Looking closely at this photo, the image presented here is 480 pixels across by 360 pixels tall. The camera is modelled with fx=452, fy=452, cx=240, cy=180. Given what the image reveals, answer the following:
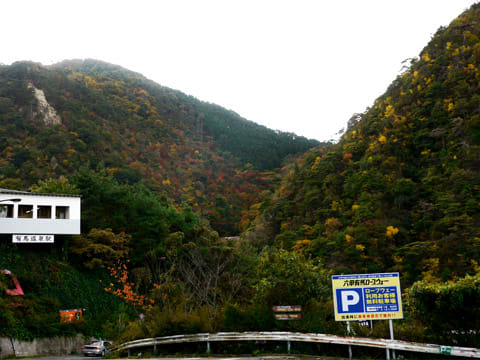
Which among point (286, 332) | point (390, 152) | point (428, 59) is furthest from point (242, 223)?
point (286, 332)

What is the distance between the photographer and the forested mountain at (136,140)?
7112cm

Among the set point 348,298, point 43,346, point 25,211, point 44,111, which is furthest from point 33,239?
point 44,111

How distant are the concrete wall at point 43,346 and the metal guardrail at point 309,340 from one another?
8.05m

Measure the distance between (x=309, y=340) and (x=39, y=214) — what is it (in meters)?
24.3

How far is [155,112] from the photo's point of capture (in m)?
123

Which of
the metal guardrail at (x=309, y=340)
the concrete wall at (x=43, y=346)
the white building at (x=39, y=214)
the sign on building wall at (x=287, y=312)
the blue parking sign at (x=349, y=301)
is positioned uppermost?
the white building at (x=39, y=214)

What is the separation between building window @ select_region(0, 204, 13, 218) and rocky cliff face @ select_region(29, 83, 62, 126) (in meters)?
55.7

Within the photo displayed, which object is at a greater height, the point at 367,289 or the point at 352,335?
the point at 367,289

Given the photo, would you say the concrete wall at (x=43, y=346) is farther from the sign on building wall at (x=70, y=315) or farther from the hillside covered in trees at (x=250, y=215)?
the sign on building wall at (x=70, y=315)

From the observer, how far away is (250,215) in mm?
92875

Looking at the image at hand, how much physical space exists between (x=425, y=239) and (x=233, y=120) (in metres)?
107

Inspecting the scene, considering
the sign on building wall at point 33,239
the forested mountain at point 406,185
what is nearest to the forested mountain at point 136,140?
the sign on building wall at point 33,239

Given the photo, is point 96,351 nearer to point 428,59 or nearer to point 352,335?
point 352,335

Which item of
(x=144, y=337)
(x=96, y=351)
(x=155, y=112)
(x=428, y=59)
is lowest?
(x=96, y=351)
